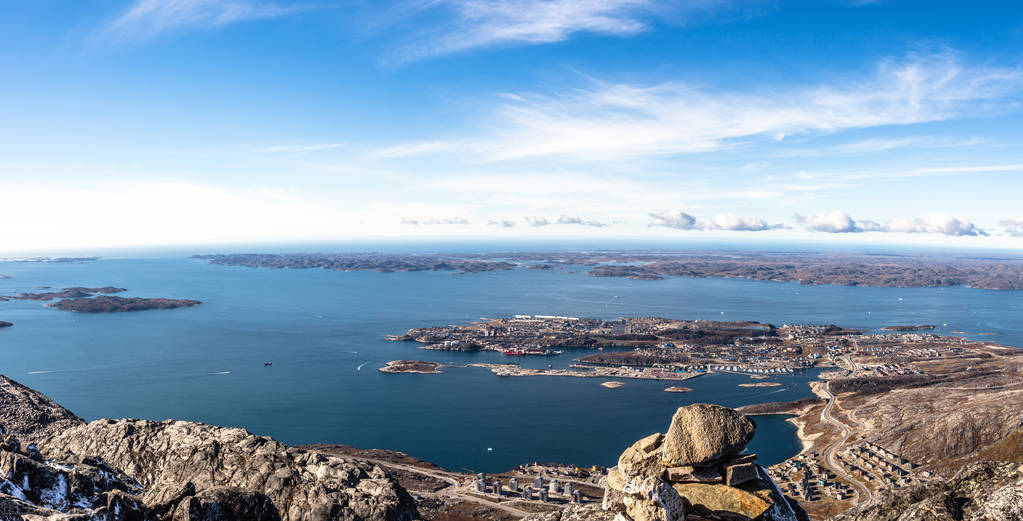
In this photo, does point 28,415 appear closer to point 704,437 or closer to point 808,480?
point 704,437

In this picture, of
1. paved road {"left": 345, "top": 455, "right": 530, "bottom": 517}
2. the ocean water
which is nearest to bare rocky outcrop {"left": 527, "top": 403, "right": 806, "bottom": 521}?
paved road {"left": 345, "top": 455, "right": 530, "bottom": 517}

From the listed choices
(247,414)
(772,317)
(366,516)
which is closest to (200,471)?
(366,516)

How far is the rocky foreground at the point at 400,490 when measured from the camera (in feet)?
25.0

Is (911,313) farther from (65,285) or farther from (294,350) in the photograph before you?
(65,285)

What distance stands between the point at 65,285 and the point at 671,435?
245360mm

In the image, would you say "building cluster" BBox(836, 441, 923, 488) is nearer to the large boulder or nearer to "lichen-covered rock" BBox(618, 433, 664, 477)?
the large boulder

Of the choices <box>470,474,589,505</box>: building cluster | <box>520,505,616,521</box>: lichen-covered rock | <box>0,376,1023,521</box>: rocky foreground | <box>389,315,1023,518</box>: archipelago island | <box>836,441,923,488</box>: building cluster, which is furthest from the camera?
<box>389,315,1023,518</box>: archipelago island

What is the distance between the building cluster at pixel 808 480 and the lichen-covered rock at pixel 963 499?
38.2 m

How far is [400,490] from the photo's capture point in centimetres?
1358

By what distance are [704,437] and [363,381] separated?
3001 inches

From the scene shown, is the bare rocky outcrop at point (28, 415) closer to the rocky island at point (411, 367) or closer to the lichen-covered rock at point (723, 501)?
the lichen-covered rock at point (723, 501)

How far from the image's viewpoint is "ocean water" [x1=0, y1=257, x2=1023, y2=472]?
5847 centimetres

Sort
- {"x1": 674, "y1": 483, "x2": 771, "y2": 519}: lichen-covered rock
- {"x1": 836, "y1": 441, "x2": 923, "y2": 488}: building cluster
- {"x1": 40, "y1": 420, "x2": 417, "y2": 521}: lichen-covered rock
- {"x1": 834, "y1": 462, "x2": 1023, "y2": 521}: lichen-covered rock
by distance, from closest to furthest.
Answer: {"x1": 834, "y1": 462, "x2": 1023, "y2": 521}: lichen-covered rock < {"x1": 674, "y1": 483, "x2": 771, "y2": 519}: lichen-covered rock < {"x1": 40, "y1": 420, "x2": 417, "y2": 521}: lichen-covered rock < {"x1": 836, "y1": 441, "x2": 923, "y2": 488}: building cluster

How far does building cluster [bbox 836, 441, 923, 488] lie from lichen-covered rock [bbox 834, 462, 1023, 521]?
44128 mm
